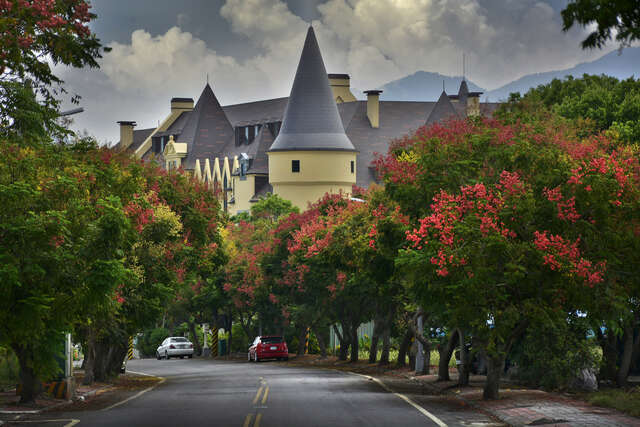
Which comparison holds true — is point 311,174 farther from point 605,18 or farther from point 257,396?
point 605,18

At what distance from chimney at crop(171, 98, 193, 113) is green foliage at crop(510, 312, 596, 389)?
109 m

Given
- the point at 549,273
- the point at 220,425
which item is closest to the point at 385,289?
the point at 549,273

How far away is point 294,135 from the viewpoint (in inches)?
3939

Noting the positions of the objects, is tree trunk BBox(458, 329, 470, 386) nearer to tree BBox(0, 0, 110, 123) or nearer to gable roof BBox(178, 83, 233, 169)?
tree BBox(0, 0, 110, 123)

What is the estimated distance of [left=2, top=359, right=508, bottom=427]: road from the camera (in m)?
21.0

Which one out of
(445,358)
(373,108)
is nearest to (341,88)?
(373,108)

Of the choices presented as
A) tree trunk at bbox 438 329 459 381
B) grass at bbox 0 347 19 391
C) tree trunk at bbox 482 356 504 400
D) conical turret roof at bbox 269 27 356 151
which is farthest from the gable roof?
tree trunk at bbox 482 356 504 400

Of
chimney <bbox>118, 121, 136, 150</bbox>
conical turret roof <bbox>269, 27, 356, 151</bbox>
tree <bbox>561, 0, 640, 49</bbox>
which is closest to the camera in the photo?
tree <bbox>561, 0, 640, 49</bbox>

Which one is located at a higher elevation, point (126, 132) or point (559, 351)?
point (126, 132)

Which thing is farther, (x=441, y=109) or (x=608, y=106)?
(x=441, y=109)

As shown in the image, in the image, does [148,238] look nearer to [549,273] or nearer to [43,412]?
[43,412]

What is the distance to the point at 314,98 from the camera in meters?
97.4

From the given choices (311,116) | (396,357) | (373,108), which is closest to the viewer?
(396,357)

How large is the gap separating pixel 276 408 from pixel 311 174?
76.7 meters
